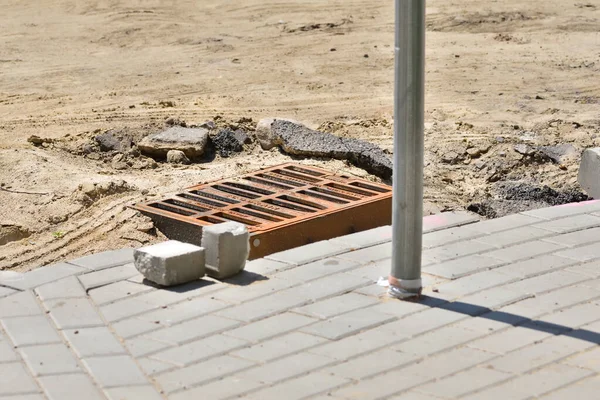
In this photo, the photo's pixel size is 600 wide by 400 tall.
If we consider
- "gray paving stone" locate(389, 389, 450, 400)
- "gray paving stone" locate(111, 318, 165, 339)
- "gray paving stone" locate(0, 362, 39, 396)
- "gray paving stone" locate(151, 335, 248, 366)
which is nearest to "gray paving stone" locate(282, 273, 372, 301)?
"gray paving stone" locate(151, 335, 248, 366)

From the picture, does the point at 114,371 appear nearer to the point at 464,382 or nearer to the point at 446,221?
the point at 464,382

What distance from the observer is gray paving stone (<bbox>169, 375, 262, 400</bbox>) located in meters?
3.94

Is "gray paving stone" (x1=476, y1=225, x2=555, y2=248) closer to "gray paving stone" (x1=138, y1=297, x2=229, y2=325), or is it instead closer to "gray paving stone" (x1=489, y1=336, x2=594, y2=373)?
"gray paving stone" (x1=489, y1=336, x2=594, y2=373)

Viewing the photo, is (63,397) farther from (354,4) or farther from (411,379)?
(354,4)

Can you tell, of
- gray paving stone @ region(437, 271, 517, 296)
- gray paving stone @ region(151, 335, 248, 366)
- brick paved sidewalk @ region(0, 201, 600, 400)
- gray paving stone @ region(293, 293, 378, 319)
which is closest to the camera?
brick paved sidewalk @ region(0, 201, 600, 400)

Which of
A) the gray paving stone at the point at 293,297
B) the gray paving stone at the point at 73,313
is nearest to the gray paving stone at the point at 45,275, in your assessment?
the gray paving stone at the point at 73,313

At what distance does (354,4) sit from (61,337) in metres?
11.8

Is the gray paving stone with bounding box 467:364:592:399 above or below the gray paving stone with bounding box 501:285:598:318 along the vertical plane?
below

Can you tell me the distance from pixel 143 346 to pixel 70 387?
456 millimetres

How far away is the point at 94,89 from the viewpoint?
11133 millimetres

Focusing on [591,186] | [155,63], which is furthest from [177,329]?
[155,63]

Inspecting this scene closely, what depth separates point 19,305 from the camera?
479 centimetres

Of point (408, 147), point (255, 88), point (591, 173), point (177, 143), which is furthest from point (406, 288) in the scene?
point (255, 88)

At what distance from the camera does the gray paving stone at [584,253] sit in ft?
17.8
